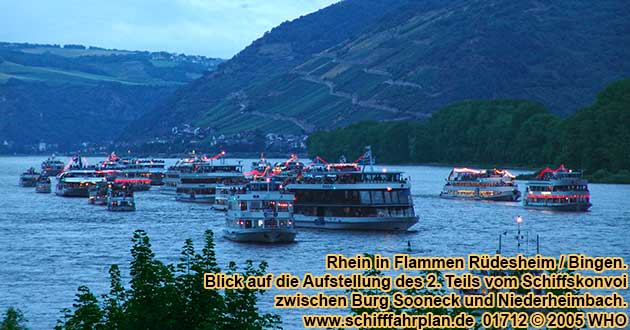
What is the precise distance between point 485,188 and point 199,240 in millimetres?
77151

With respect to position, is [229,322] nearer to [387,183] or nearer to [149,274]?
[149,274]

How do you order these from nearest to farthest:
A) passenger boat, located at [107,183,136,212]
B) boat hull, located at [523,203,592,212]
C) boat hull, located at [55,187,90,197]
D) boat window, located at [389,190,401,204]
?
boat window, located at [389,190,401,204] → boat hull, located at [523,203,592,212] → passenger boat, located at [107,183,136,212] → boat hull, located at [55,187,90,197]

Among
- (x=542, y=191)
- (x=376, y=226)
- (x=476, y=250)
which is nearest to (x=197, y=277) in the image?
(x=476, y=250)

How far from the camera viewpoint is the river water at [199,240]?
77438mm

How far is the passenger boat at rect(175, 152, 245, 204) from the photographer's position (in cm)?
16788

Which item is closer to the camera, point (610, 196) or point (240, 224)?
point (240, 224)

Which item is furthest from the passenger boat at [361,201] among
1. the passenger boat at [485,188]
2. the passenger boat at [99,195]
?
the passenger boat at [485,188]

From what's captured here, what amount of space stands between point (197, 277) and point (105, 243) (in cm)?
6027

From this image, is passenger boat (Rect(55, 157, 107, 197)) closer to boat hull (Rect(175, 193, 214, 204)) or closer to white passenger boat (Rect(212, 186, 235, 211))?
boat hull (Rect(175, 193, 214, 204))

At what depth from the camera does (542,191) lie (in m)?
147

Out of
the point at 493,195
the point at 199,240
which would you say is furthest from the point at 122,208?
the point at 493,195

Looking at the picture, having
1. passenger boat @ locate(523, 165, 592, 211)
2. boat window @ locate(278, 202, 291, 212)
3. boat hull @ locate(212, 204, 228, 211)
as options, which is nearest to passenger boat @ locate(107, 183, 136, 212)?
boat hull @ locate(212, 204, 228, 211)

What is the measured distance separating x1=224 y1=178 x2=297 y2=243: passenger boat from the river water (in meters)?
1.53

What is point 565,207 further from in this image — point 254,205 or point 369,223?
point 254,205
